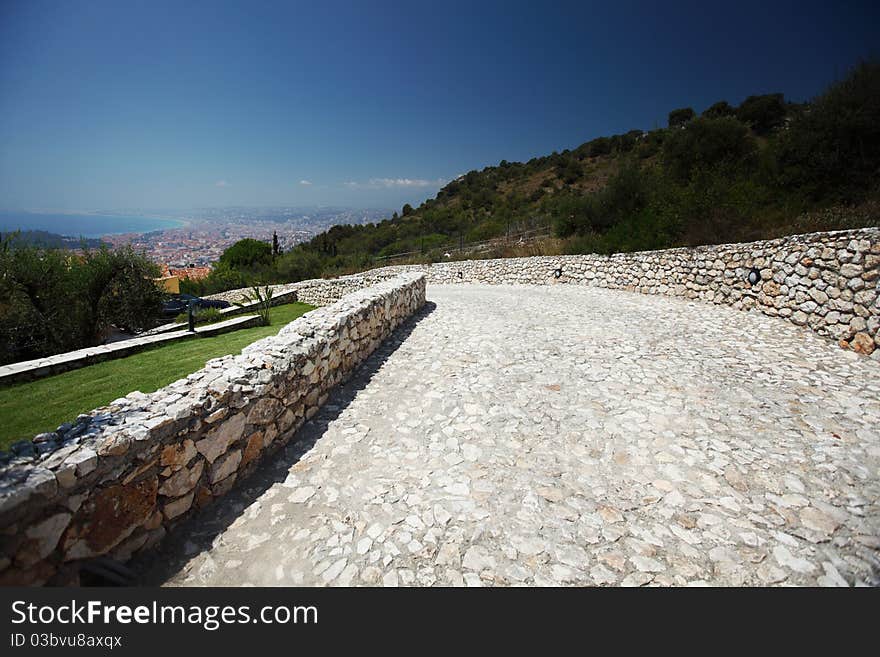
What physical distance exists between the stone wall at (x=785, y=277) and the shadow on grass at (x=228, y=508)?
8.04m

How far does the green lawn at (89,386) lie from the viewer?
183 inches

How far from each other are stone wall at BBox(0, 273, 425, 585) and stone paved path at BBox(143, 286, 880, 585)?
0.26 m

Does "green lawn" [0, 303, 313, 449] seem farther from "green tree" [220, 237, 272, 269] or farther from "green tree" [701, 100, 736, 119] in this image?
"green tree" [701, 100, 736, 119]

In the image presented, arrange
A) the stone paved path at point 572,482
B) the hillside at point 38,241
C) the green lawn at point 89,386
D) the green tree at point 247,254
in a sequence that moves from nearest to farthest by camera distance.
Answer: the stone paved path at point 572,482 → the green lawn at point 89,386 → the hillside at point 38,241 → the green tree at point 247,254

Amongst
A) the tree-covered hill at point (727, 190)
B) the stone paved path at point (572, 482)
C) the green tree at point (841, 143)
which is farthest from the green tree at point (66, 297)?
the green tree at point (841, 143)

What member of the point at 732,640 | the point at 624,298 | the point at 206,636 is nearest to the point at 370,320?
the point at 206,636

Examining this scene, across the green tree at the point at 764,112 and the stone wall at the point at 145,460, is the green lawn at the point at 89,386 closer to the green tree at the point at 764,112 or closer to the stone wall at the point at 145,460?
the stone wall at the point at 145,460

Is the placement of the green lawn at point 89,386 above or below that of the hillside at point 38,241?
below

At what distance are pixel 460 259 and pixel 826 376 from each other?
56.7 ft

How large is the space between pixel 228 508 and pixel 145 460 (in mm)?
804

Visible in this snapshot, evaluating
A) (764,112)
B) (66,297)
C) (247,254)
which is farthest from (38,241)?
(764,112)

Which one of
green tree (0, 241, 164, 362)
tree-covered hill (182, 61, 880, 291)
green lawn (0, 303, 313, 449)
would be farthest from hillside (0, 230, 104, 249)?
tree-covered hill (182, 61, 880, 291)

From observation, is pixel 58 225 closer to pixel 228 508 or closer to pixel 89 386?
pixel 89 386

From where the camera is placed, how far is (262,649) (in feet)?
6.47
